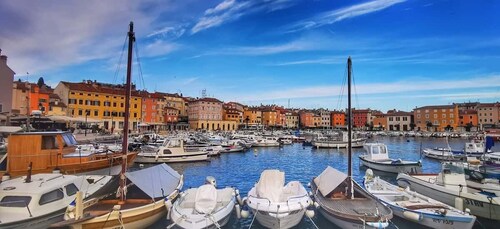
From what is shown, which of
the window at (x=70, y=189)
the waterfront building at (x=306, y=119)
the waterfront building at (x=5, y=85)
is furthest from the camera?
the waterfront building at (x=306, y=119)

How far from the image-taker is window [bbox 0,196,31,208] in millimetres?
11149

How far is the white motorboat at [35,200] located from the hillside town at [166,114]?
21.8 meters

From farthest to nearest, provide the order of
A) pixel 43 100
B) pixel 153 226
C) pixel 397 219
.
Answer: pixel 43 100 → pixel 397 219 → pixel 153 226

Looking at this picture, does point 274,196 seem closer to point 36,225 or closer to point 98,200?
point 98,200

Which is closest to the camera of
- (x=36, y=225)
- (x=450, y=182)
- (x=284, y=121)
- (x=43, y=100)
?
(x=36, y=225)

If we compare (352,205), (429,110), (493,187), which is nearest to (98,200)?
(352,205)

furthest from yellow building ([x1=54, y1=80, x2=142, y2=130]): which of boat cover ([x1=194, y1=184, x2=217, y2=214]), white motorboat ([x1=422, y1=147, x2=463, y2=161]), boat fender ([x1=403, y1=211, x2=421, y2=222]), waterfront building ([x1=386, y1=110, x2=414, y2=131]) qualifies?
waterfront building ([x1=386, y1=110, x2=414, y2=131])

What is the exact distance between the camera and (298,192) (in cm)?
1511

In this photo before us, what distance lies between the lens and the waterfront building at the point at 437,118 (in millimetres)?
123938

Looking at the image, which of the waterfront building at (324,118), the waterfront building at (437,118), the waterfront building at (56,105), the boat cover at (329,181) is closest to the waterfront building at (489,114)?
the waterfront building at (437,118)

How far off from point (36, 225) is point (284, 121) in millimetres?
144215

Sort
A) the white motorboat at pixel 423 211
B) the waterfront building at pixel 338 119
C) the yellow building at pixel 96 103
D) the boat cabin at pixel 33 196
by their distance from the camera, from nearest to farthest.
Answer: the boat cabin at pixel 33 196, the white motorboat at pixel 423 211, the yellow building at pixel 96 103, the waterfront building at pixel 338 119

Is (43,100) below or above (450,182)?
above

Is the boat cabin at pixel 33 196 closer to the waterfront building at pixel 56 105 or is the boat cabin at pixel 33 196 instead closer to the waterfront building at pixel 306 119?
the waterfront building at pixel 56 105
